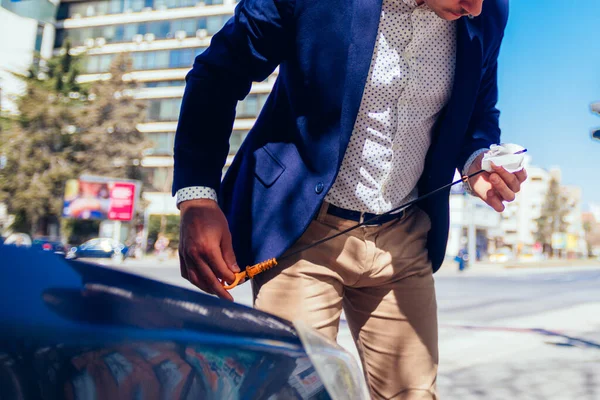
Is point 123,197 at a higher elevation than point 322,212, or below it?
higher

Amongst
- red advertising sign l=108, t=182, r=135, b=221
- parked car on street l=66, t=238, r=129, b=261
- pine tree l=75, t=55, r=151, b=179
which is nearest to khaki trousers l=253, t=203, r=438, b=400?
parked car on street l=66, t=238, r=129, b=261

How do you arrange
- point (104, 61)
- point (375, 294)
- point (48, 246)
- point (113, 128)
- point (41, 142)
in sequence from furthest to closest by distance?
point (104, 61)
point (113, 128)
point (41, 142)
point (375, 294)
point (48, 246)

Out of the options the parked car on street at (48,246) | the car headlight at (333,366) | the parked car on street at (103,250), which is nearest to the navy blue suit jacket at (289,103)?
the parked car on street at (48,246)

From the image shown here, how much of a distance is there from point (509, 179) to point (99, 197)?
114 ft

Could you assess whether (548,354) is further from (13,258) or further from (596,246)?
(596,246)

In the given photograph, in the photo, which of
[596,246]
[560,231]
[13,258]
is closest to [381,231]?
[13,258]

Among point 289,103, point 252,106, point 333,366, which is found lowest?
point 333,366

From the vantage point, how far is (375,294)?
1565 millimetres

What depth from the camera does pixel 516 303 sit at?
33.8 ft

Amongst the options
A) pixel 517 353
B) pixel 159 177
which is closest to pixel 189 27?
pixel 159 177

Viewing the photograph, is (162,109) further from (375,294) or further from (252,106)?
(375,294)

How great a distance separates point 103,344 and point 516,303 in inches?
420

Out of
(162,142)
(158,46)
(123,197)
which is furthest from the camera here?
(162,142)

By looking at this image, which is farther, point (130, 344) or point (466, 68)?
point (466, 68)
